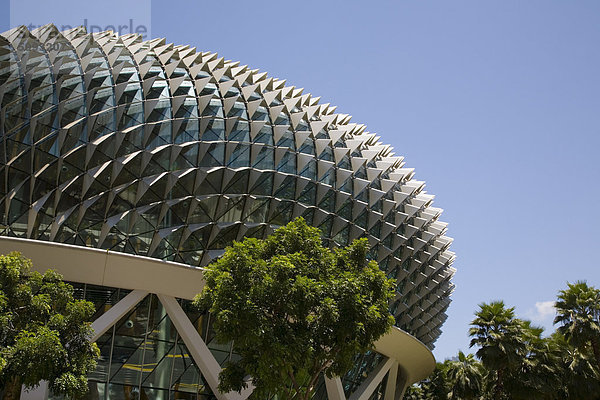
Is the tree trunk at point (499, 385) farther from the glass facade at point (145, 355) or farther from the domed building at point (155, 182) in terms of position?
the glass facade at point (145, 355)

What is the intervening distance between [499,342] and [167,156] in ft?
77.5

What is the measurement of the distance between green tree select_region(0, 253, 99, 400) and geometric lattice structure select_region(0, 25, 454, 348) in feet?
21.3

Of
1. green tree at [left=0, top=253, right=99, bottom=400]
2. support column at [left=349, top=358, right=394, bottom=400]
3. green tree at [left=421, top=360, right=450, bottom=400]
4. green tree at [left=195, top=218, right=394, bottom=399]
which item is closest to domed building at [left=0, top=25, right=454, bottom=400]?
support column at [left=349, top=358, right=394, bottom=400]

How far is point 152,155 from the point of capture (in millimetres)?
27578

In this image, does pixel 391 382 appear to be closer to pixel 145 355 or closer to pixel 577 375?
pixel 577 375

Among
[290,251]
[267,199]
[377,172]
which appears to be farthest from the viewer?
[377,172]

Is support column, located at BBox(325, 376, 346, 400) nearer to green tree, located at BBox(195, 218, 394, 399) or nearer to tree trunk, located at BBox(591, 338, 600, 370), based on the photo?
green tree, located at BBox(195, 218, 394, 399)

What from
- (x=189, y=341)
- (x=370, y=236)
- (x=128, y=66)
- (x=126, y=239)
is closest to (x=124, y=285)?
(x=126, y=239)

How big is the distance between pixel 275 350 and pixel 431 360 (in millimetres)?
29483

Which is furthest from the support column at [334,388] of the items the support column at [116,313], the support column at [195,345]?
the support column at [116,313]

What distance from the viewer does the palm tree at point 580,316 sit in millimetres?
35375

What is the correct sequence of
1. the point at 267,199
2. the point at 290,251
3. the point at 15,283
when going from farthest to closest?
the point at 267,199
the point at 290,251
the point at 15,283

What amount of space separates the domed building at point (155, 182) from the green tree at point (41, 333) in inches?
209

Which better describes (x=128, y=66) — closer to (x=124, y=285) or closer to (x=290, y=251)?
(x=124, y=285)
